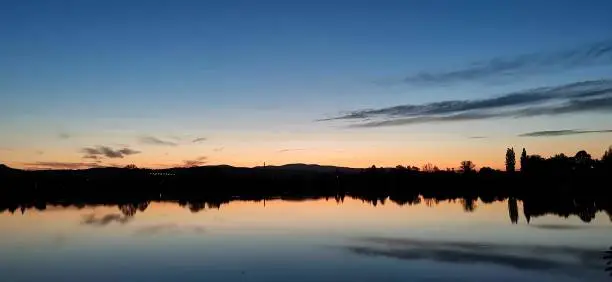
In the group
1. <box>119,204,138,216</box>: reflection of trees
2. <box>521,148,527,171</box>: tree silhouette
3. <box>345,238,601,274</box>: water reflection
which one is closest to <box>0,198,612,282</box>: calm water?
<box>345,238,601,274</box>: water reflection

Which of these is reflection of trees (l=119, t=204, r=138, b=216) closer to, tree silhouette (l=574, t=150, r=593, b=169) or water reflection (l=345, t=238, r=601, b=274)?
water reflection (l=345, t=238, r=601, b=274)

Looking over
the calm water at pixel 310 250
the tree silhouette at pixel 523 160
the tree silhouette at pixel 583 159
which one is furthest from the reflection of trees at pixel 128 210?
the tree silhouette at pixel 583 159

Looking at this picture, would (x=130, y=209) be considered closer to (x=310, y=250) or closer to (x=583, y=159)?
(x=310, y=250)

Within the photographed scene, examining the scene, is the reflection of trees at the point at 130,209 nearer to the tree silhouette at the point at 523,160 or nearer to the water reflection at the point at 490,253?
the water reflection at the point at 490,253

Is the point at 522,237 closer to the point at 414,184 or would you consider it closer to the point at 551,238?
the point at 551,238

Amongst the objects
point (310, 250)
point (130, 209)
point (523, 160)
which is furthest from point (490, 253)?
point (523, 160)

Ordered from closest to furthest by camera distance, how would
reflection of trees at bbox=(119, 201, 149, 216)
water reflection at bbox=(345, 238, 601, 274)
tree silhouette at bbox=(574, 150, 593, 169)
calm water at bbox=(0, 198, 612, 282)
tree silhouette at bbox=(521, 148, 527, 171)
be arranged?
calm water at bbox=(0, 198, 612, 282) < water reflection at bbox=(345, 238, 601, 274) < reflection of trees at bbox=(119, 201, 149, 216) < tree silhouette at bbox=(574, 150, 593, 169) < tree silhouette at bbox=(521, 148, 527, 171)

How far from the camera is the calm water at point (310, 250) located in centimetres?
2650

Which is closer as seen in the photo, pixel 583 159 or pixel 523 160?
pixel 583 159

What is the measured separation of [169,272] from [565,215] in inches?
1705

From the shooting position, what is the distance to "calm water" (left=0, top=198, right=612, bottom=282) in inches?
1043

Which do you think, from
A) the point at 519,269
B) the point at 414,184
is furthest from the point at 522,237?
the point at 414,184

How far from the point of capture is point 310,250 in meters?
34.6

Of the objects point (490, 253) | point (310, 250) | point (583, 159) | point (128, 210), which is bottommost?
point (490, 253)
